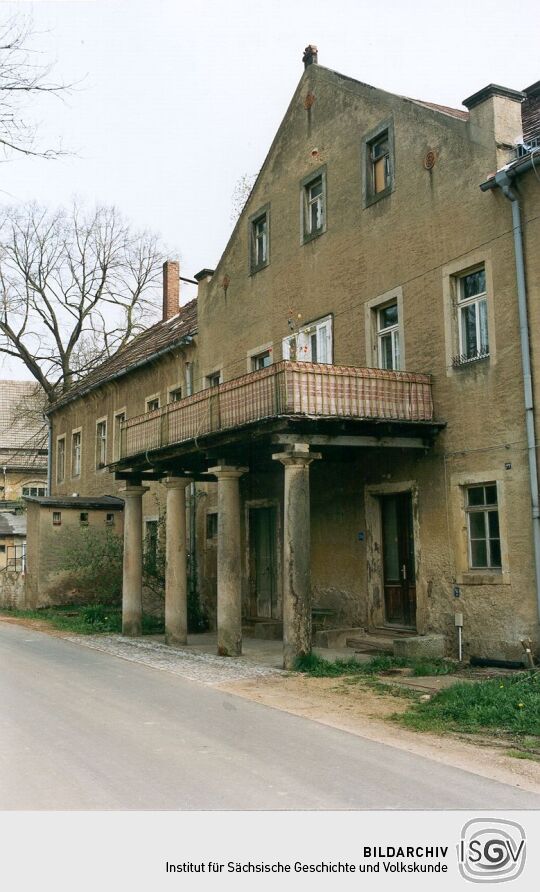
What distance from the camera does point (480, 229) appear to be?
1270cm

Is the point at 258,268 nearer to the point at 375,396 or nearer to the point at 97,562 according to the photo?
the point at 375,396

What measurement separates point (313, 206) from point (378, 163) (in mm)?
2227

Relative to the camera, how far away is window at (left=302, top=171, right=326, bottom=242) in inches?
659

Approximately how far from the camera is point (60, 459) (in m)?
33.6

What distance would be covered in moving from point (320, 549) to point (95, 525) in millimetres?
11118

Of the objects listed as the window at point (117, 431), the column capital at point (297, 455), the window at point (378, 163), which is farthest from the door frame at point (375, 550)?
the window at point (117, 431)

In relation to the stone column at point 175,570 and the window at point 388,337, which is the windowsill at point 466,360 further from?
the stone column at point 175,570

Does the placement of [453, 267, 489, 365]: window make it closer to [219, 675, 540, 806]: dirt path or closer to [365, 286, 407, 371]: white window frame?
[365, 286, 407, 371]: white window frame

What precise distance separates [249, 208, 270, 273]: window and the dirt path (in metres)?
10.2

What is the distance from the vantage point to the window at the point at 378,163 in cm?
1482

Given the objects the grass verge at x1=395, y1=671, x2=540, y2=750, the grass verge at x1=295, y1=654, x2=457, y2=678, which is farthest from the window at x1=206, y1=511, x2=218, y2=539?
the grass verge at x1=395, y1=671, x2=540, y2=750

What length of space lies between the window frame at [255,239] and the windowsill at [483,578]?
29.2 feet

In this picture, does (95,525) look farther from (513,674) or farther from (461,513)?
(513,674)
